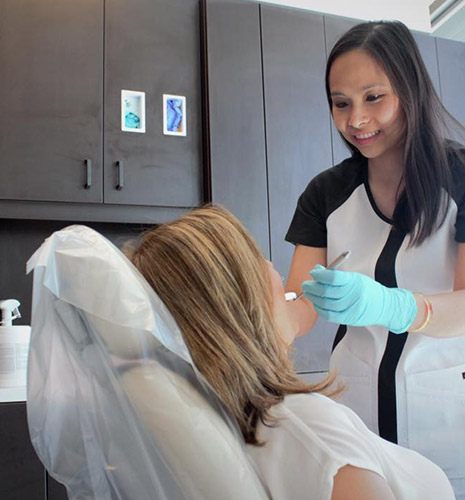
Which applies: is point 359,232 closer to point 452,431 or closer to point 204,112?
point 452,431

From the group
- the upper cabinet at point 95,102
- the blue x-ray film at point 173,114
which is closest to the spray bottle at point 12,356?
the upper cabinet at point 95,102

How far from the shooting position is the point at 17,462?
56.5 inches

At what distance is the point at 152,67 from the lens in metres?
2.39

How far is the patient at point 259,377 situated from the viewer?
25.0 inches

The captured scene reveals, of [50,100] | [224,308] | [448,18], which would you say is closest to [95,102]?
[50,100]

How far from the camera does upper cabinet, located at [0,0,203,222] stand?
218cm

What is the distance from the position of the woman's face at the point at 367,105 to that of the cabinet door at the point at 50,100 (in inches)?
50.2

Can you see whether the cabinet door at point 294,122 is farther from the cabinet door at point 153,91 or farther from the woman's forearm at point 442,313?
the woman's forearm at point 442,313

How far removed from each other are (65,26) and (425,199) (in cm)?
175

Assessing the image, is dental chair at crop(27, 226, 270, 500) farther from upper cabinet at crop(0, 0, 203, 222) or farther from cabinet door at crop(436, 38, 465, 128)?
cabinet door at crop(436, 38, 465, 128)

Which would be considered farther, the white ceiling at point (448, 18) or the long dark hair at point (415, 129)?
the white ceiling at point (448, 18)

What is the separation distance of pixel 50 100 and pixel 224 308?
5.73 feet

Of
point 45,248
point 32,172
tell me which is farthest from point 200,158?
point 45,248

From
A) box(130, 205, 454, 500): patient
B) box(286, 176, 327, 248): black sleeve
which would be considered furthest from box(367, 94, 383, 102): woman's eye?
box(130, 205, 454, 500): patient
